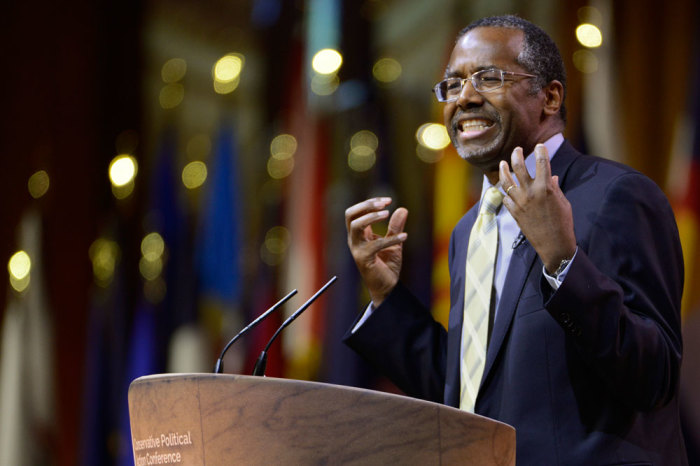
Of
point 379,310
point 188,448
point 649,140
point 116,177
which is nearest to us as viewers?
point 188,448

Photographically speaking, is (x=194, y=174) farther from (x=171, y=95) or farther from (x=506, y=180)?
(x=506, y=180)

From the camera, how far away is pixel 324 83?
3570mm

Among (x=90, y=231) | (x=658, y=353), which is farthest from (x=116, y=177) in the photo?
(x=658, y=353)

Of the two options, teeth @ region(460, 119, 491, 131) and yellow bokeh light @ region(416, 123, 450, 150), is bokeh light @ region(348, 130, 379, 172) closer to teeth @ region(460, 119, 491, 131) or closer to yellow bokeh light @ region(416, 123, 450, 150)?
yellow bokeh light @ region(416, 123, 450, 150)

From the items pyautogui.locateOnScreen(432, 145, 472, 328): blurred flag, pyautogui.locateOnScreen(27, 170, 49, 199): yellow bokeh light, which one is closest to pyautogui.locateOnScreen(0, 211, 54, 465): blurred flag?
pyautogui.locateOnScreen(27, 170, 49, 199): yellow bokeh light

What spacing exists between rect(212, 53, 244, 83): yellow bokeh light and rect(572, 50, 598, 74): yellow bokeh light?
156 cm

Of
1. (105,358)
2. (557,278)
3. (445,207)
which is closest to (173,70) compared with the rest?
(105,358)

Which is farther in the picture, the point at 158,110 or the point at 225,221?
the point at 158,110

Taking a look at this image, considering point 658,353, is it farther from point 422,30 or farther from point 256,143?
point 256,143

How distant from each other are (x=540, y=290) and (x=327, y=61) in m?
2.36

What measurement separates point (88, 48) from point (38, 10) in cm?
29

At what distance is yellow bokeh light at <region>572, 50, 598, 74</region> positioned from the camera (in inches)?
115

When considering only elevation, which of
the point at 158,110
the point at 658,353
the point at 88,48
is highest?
the point at 88,48

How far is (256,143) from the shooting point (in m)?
3.73
